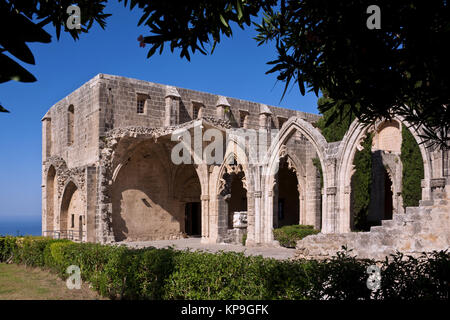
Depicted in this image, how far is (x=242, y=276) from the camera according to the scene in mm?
5676

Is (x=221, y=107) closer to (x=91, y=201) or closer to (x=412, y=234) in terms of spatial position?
(x=91, y=201)

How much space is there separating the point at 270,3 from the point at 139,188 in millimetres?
16126

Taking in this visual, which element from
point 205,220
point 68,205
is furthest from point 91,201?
point 205,220

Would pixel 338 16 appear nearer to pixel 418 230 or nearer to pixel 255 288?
pixel 255 288

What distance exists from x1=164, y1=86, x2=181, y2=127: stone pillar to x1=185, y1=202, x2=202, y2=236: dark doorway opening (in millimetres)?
5359

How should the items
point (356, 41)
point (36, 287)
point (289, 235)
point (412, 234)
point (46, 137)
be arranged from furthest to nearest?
point (46, 137), point (289, 235), point (36, 287), point (412, 234), point (356, 41)

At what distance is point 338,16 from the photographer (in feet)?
13.2


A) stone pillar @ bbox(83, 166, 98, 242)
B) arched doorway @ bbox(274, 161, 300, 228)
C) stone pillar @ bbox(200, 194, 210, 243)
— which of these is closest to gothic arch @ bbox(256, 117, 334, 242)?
stone pillar @ bbox(200, 194, 210, 243)

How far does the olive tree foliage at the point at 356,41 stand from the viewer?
11.8 ft

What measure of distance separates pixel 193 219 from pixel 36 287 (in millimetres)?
14872

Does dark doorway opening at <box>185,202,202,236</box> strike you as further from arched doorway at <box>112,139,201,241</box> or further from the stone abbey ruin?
arched doorway at <box>112,139,201,241</box>

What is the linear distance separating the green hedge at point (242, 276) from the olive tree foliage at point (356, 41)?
70.6 inches

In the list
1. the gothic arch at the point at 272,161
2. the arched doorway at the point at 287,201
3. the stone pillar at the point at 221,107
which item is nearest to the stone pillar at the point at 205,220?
the gothic arch at the point at 272,161

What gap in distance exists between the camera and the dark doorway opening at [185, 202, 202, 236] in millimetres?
22953
